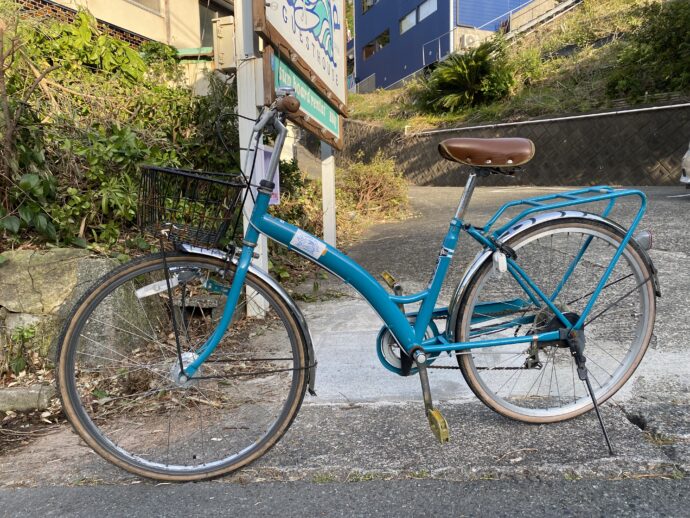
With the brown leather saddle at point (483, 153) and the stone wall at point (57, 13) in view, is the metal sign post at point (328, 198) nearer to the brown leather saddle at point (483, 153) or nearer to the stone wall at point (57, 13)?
the brown leather saddle at point (483, 153)

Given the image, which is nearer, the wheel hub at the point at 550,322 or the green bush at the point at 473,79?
the wheel hub at the point at 550,322

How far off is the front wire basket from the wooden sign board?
173cm

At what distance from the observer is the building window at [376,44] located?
2710 cm

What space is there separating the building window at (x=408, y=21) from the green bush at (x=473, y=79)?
947 cm

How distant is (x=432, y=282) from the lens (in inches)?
84.7

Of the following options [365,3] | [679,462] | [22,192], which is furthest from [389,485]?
[365,3]

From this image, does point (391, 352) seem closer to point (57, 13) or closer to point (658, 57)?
A: point (57, 13)

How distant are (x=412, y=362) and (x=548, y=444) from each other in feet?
2.16

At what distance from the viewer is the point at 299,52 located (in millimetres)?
3836

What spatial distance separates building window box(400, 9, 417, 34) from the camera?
23594mm

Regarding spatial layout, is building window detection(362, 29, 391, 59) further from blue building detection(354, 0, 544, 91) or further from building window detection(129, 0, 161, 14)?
building window detection(129, 0, 161, 14)

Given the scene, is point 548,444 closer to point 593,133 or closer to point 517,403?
point 517,403

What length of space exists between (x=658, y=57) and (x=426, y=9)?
547 inches

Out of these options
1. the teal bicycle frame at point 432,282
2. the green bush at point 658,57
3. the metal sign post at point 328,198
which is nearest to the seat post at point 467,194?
the teal bicycle frame at point 432,282
